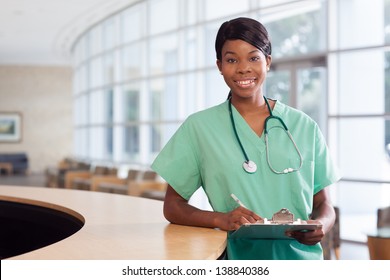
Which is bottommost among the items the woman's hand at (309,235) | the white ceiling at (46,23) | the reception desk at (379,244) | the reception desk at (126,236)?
the reception desk at (379,244)

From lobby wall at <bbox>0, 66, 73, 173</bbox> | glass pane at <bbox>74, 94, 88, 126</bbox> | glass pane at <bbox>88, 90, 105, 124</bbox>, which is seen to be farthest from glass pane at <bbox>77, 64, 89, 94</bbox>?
lobby wall at <bbox>0, 66, 73, 173</bbox>

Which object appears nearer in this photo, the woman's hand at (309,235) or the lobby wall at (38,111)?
the woman's hand at (309,235)

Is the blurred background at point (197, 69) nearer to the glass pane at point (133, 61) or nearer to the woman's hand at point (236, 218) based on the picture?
the glass pane at point (133, 61)

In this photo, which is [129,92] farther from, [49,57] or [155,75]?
[49,57]

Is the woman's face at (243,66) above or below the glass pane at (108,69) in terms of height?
below

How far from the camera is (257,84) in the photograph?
1.85 m

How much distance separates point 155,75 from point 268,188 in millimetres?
8696

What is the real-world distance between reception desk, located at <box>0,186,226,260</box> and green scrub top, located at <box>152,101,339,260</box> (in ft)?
0.41

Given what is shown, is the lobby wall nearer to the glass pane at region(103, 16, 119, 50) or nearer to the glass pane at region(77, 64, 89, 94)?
the glass pane at region(77, 64, 89, 94)

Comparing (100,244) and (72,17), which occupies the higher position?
(72,17)

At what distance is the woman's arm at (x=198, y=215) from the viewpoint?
1765 millimetres

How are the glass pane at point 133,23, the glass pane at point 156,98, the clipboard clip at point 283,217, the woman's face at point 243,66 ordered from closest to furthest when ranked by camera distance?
the clipboard clip at point 283,217 → the woman's face at point 243,66 → the glass pane at point 156,98 → the glass pane at point 133,23

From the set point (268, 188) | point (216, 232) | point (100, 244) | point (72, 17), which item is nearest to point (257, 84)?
point (268, 188)

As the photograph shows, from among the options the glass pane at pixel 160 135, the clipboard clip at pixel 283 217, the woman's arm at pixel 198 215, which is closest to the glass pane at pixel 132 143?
the glass pane at pixel 160 135
